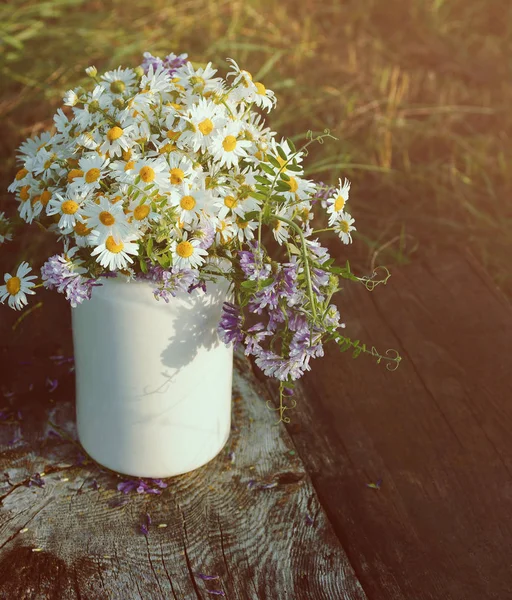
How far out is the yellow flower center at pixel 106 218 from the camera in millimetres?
1141

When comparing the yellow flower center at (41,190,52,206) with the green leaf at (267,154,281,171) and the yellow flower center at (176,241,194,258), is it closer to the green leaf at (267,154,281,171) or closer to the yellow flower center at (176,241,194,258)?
the yellow flower center at (176,241,194,258)

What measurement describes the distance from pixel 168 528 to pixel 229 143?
0.67 meters

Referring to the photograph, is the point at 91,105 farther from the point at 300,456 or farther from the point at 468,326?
the point at 468,326

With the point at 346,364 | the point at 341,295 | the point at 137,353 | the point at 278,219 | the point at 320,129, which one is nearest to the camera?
the point at 278,219

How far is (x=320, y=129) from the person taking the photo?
284 cm

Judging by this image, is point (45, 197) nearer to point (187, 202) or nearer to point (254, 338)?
point (187, 202)

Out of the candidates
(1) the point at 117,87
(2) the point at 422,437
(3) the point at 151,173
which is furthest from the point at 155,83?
(2) the point at 422,437

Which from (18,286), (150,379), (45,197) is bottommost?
(150,379)

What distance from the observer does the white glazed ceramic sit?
4.24 ft

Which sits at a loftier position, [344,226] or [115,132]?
[115,132]

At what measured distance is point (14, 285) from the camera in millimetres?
1242

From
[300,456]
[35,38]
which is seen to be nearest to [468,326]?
[300,456]

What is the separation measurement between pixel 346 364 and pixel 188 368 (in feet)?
1.78

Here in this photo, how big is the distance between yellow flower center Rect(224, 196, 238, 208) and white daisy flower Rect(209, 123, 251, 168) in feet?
0.16
